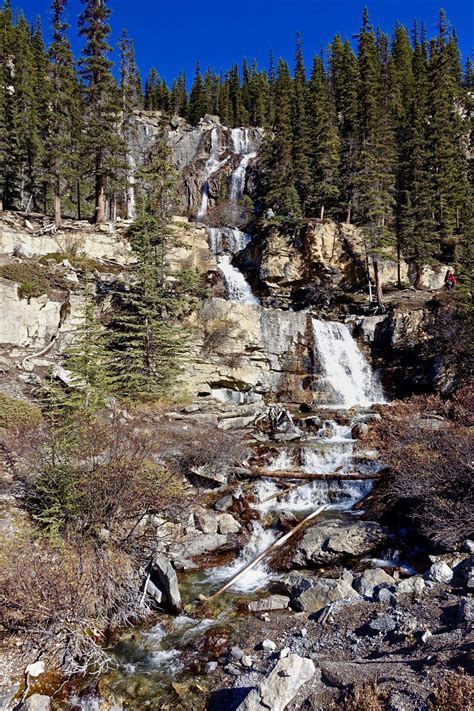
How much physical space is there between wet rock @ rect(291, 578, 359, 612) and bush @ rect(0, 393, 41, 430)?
9.56m

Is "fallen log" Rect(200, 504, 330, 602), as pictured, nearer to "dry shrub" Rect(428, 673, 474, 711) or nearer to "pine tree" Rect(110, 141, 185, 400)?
"dry shrub" Rect(428, 673, 474, 711)

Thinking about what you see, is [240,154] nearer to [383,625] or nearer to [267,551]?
[267,551]

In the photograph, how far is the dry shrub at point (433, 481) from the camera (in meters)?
9.80

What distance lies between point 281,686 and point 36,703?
365 centimetres

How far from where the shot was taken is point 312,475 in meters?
14.9

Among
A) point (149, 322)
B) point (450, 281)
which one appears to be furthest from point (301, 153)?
point (149, 322)

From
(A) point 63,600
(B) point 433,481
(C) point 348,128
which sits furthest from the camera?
(C) point 348,128

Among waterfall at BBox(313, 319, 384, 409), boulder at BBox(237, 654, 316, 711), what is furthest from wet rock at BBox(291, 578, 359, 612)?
waterfall at BBox(313, 319, 384, 409)

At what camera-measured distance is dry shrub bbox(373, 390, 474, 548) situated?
32.1 ft

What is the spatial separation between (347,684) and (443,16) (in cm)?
9312

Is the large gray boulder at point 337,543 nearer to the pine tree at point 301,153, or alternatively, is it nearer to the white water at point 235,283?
the white water at point 235,283

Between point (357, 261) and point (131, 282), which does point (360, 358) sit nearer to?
point (357, 261)

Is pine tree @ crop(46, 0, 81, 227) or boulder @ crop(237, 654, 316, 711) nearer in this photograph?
boulder @ crop(237, 654, 316, 711)

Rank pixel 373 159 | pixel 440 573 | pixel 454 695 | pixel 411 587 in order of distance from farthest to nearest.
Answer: pixel 373 159 → pixel 440 573 → pixel 411 587 → pixel 454 695
